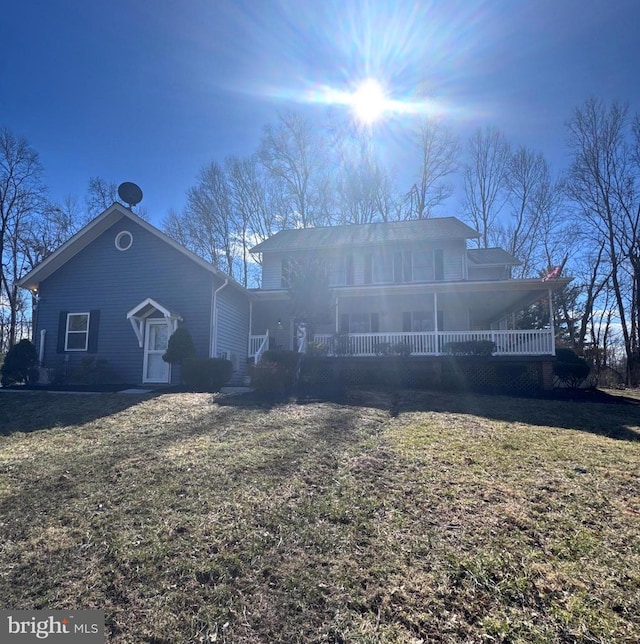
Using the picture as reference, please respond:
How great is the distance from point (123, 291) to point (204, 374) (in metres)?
5.19

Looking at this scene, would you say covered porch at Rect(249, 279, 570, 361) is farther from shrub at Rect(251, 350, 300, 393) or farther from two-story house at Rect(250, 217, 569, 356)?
shrub at Rect(251, 350, 300, 393)

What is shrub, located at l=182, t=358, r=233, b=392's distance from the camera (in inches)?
459

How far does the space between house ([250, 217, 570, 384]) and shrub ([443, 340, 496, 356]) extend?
0.64 metres

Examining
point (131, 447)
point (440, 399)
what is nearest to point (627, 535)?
point (131, 447)

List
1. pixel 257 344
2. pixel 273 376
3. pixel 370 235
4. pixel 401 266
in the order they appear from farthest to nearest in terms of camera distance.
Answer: pixel 370 235
pixel 401 266
pixel 257 344
pixel 273 376

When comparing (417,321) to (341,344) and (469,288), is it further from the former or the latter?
(341,344)

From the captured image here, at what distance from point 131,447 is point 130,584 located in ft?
10.3

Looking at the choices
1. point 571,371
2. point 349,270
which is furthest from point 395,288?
point 571,371

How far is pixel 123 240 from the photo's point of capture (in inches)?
576

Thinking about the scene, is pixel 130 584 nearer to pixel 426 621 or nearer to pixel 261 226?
pixel 426 621

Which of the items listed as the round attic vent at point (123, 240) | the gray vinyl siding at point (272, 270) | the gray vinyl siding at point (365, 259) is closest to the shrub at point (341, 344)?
the gray vinyl siding at point (365, 259)

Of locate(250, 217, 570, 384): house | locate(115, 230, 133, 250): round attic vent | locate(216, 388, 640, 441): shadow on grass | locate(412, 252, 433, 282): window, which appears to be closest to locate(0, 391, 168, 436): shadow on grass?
locate(216, 388, 640, 441): shadow on grass

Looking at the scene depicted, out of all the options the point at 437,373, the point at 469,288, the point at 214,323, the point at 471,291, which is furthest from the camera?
the point at 471,291

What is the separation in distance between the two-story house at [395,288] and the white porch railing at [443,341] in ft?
0.16
